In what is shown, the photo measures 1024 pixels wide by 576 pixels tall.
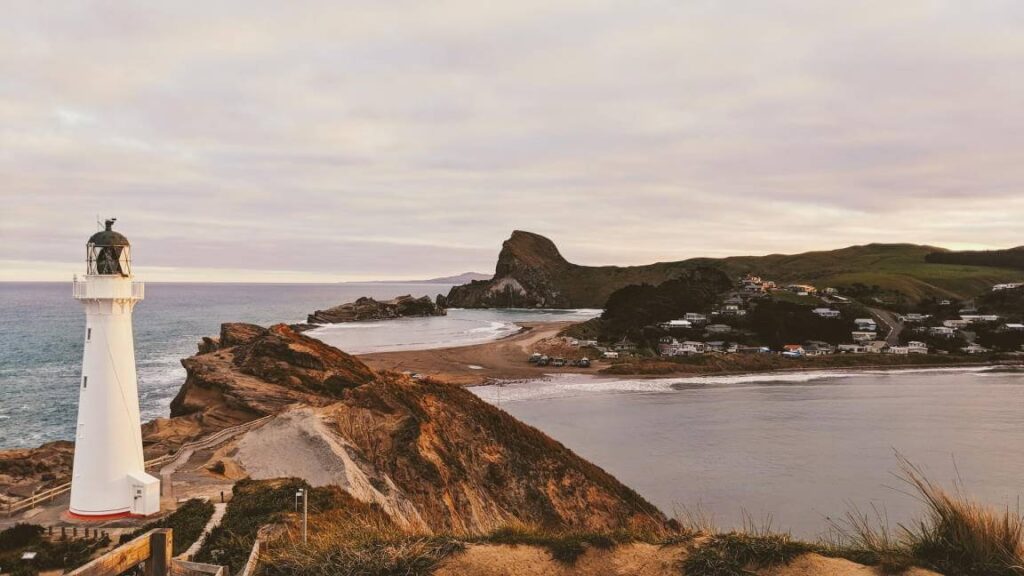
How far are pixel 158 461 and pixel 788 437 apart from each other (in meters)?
33.6

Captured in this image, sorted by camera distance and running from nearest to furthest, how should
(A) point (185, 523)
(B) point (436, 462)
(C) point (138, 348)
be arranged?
1. (A) point (185, 523)
2. (B) point (436, 462)
3. (C) point (138, 348)

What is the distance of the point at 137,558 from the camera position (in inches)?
279

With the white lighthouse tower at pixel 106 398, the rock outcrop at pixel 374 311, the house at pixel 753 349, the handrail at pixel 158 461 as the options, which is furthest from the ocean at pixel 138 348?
the house at pixel 753 349

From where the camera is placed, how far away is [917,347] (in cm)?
8012

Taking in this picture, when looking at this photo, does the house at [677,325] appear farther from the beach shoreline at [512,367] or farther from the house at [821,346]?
the beach shoreline at [512,367]

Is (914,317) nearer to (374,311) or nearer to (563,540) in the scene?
(374,311)

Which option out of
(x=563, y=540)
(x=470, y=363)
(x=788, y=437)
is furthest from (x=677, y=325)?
(x=563, y=540)

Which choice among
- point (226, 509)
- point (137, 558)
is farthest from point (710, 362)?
point (137, 558)

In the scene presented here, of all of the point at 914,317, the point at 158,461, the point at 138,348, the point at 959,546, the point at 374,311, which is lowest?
the point at 138,348

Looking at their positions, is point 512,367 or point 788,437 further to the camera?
point 512,367

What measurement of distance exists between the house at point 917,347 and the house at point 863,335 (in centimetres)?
509

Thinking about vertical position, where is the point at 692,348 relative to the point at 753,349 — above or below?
above

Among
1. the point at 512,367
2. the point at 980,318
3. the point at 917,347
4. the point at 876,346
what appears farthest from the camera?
the point at 980,318

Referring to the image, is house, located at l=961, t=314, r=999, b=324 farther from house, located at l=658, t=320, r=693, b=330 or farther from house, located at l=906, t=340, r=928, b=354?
house, located at l=658, t=320, r=693, b=330
